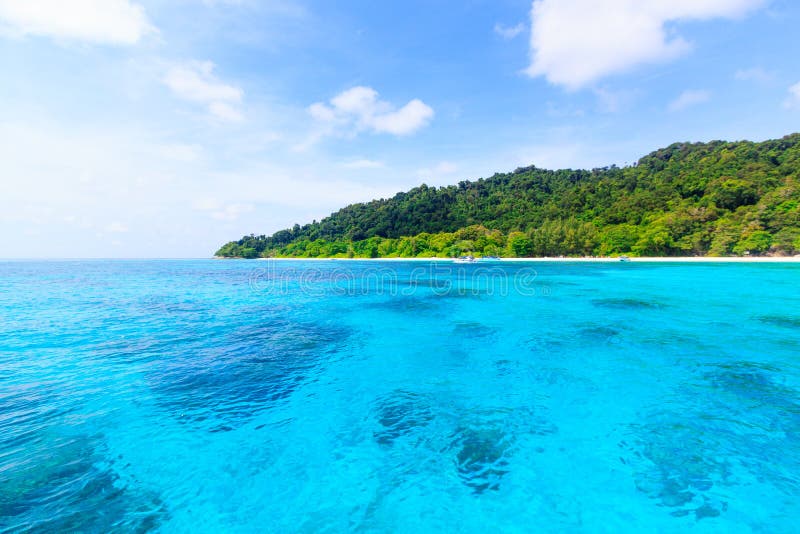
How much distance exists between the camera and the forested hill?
277 feet

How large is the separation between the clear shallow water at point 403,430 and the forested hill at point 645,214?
9751 centimetres

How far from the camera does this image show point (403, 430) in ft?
28.8

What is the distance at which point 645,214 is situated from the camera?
115m

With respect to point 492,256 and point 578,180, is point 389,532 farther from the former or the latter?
point 578,180

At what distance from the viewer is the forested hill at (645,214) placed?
8450 cm

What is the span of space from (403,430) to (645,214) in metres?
144

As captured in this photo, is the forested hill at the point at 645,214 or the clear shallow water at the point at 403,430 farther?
the forested hill at the point at 645,214

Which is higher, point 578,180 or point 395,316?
point 578,180

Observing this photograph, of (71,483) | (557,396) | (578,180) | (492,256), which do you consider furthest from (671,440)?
(578,180)

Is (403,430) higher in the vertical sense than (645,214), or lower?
lower

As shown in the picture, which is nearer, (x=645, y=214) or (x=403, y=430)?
(x=403, y=430)

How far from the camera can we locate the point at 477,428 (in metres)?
8.77

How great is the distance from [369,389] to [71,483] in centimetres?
788

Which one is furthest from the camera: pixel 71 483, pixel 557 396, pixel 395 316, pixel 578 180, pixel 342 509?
pixel 578 180
